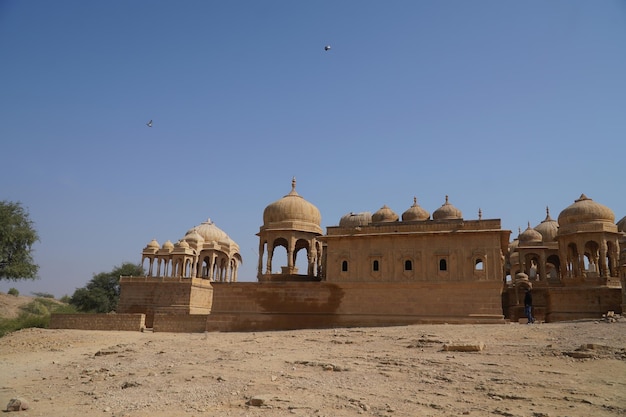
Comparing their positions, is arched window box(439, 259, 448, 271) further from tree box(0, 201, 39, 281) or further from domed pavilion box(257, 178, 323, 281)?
tree box(0, 201, 39, 281)

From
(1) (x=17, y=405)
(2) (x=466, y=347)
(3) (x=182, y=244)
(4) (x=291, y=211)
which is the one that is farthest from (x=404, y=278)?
(3) (x=182, y=244)

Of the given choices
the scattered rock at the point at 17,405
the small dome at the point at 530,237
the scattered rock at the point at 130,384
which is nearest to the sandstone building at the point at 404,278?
the small dome at the point at 530,237

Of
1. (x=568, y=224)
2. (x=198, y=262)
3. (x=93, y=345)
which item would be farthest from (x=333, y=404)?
(x=198, y=262)

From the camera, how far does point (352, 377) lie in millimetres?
11320

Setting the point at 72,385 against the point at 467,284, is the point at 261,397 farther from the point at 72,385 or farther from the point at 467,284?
the point at 467,284

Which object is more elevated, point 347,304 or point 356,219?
point 356,219

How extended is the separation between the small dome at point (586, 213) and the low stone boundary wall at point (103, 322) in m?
25.0

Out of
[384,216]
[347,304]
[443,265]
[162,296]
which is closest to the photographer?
[443,265]

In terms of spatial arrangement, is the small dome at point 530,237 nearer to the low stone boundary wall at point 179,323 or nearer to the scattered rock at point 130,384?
the low stone boundary wall at point 179,323

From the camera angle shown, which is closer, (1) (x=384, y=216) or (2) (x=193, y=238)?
(1) (x=384, y=216)

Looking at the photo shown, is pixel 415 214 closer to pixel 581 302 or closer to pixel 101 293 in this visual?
pixel 581 302

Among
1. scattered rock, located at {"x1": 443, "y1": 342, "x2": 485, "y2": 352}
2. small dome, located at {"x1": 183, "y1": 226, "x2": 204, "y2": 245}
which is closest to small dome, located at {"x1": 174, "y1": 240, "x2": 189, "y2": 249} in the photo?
small dome, located at {"x1": 183, "y1": 226, "x2": 204, "y2": 245}

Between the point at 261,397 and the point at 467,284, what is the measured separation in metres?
16.3

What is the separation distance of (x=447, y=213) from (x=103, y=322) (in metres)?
21.1
